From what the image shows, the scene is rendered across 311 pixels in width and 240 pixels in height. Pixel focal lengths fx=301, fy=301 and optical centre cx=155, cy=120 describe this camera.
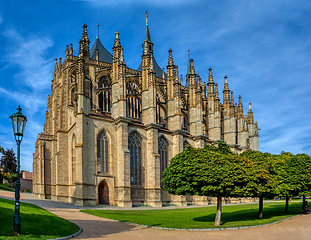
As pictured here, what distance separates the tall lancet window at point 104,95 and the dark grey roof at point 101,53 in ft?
17.3

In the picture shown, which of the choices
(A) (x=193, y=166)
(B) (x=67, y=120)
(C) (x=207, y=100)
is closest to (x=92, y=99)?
(B) (x=67, y=120)

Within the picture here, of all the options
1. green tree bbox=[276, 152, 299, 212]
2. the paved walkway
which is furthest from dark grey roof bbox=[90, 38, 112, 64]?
the paved walkway

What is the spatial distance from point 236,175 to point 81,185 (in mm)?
21047

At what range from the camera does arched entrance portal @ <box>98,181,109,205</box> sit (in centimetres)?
3825

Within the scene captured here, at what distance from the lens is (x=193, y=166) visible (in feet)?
68.8

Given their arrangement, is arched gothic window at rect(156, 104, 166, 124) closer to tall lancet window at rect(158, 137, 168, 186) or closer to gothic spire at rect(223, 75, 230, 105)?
tall lancet window at rect(158, 137, 168, 186)

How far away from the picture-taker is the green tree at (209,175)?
20.2 meters

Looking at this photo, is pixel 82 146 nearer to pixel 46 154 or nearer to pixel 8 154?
pixel 46 154

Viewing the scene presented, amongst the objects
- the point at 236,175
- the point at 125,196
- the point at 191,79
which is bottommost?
the point at 125,196

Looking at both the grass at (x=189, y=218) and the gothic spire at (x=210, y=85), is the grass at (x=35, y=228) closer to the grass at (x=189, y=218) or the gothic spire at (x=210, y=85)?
the grass at (x=189, y=218)

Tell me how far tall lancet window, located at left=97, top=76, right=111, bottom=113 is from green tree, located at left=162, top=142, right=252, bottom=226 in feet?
93.3

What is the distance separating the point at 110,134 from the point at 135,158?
5.00 meters

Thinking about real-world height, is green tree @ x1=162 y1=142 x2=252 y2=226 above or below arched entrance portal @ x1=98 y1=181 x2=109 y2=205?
above

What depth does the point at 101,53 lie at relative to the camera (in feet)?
181
